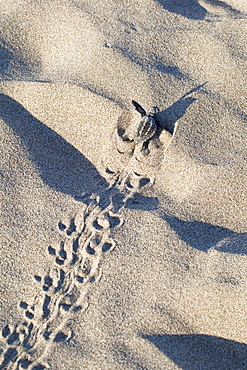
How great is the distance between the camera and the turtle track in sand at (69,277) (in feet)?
7.18

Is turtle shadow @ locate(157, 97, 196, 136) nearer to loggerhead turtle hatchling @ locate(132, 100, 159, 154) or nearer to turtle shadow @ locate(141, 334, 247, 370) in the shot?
loggerhead turtle hatchling @ locate(132, 100, 159, 154)

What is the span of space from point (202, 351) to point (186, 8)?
331cm

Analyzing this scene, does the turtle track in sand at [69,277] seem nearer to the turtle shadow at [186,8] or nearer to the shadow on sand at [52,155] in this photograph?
the shadow on sand at [52,155]

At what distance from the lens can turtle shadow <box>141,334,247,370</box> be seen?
2.15 metres

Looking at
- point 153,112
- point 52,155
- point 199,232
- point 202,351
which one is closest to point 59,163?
point 52,155

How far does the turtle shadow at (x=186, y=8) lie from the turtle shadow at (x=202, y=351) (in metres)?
3.06

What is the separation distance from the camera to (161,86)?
3.21 metres

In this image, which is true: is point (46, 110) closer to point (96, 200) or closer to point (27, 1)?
point (96, 200)

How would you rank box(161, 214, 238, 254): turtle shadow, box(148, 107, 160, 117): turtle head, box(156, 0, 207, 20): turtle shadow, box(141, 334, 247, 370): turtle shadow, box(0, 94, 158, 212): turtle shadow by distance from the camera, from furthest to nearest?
1. box(156, 0, 207, 20): turtle shadow
2. box(148, 107, 160, 117): turtle head
3. box(0, 94, 158, 212): turtle shadow
4. box(161, 214, 238, 254): turtle shadow
5. box(141, 334, 247, 370): turtle shadow

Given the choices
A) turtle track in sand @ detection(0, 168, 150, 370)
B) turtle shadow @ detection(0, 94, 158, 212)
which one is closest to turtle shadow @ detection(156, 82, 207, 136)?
turtle track in sand @ detection(0, 168, 150, 370)

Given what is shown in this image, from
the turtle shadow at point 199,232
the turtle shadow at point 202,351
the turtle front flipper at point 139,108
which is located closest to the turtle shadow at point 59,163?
the turtle shadow at point 199,232

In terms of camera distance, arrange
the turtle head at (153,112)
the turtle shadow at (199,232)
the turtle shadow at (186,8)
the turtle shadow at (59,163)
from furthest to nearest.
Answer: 1. the turtle shadow at (186,8)
2. the turtle head at (153,112)
3. the turtle shadow at (59,163)
4. the turtle shadow at (199,232)

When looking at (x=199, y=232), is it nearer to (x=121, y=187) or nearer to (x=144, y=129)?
(x=121, y=187)

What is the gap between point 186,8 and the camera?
3.90m
